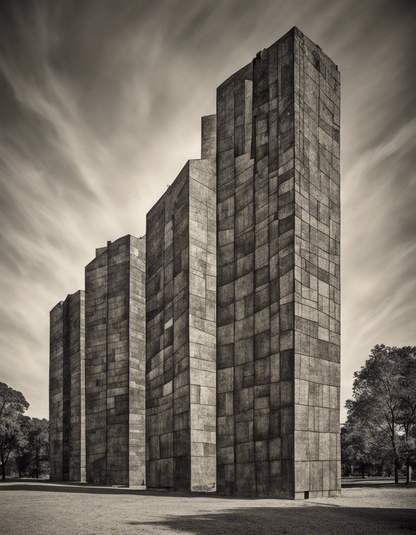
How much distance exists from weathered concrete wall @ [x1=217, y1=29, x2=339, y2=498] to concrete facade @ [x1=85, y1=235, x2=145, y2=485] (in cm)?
1584

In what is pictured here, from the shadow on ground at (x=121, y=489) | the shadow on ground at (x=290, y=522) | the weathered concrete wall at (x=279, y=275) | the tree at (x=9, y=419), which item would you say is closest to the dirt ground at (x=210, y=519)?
the shadow on ground at (x=290, y=522)

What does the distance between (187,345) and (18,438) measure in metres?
40.1

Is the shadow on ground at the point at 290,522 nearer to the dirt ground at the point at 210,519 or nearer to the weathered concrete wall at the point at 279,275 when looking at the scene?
the dirt ground at the point at 210,519

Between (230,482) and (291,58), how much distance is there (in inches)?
711

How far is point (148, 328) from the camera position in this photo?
32.5 m

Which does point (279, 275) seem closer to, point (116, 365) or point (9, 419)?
point (116, 365)

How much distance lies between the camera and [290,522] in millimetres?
11922

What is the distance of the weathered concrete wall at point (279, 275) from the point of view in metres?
20.1

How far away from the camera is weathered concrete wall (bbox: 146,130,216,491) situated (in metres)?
24.2

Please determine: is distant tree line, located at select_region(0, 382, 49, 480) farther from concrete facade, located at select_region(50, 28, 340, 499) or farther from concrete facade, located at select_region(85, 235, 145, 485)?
concrete facade, located at select_region(50, 28, 340, 499)

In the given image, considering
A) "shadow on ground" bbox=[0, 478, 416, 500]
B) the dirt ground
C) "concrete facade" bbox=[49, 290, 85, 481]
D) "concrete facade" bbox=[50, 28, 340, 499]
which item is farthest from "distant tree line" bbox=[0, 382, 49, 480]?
the dirt ground

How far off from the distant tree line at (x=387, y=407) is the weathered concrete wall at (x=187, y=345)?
1718cm

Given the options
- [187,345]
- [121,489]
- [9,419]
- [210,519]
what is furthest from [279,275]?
[9,419]

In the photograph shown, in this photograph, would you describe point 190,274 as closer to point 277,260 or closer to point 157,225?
point 277,260
